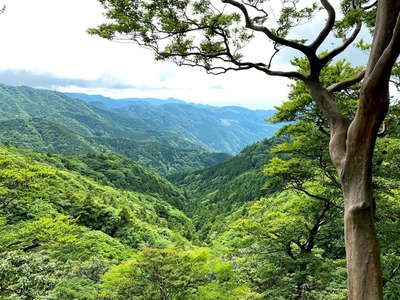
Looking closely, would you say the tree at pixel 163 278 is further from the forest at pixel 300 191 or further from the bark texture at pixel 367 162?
the bark texture at pixel 367 162

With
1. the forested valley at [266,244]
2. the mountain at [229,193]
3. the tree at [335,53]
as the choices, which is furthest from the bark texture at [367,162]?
the mountain at [229,193]

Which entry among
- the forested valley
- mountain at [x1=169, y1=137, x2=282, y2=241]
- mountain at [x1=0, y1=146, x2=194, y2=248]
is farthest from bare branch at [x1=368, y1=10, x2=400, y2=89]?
mountain at [x1=169, y1=137, x2=282, y2=241]

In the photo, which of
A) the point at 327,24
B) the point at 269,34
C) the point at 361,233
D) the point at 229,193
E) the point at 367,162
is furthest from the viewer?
the point at 229,193

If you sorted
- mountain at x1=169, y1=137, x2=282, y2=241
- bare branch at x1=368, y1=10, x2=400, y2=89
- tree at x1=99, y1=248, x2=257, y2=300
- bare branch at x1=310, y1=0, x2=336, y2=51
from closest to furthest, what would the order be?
bare branch at x1=368, y1=10, x2=400, y2=89 < bare branch at x1=310, y1=0, x2=336, y2=51 < tree at x1=99, y1=248, x2=257, y2=300 < mountain at x1=169, y1=137, x2=282, y2=241

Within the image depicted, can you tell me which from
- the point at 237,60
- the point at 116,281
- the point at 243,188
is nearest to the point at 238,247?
the point at 116,281

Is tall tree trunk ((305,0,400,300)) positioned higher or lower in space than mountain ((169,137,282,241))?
higher

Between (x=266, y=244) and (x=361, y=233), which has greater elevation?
(x=361, y=233)

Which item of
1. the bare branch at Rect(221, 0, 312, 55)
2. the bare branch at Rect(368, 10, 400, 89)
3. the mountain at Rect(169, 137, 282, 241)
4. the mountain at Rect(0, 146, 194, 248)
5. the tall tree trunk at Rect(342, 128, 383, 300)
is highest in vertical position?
the bare branch at Rect(221, 0, 312, 55)

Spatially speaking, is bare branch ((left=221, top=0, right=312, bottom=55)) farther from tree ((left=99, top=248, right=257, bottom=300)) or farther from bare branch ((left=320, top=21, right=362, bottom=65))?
tree ((left=99, top=248, right=257, bottom=300))

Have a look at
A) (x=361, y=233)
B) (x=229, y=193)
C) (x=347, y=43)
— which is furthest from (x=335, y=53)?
(x=229, y=193)

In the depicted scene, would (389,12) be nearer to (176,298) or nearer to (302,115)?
(302,115)

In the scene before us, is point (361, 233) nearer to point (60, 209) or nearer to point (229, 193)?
point (60, 209)

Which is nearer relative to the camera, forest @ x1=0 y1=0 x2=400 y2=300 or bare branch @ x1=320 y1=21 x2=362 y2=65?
forest @ x1=0 y1=0 x2=400 y2=300

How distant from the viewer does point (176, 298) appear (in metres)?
18.1
